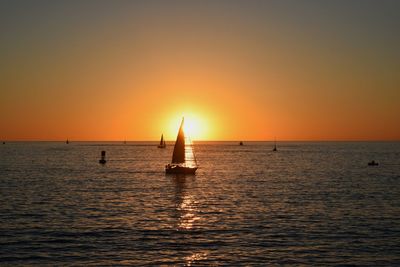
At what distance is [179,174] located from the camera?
Answer: 98500 mm

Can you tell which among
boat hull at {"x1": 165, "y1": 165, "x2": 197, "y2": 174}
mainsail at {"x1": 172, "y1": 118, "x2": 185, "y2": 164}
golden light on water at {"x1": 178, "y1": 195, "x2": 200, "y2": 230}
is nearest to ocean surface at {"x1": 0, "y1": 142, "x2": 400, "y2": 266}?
golden light on water at {"x1": 178, "y1": 195, "x2": 200, "y2": 230}

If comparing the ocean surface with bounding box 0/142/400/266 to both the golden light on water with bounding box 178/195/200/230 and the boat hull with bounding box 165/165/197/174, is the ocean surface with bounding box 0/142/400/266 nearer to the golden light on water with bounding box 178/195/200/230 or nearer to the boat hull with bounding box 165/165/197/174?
the golden light on water with bounding box 178/195/200/230

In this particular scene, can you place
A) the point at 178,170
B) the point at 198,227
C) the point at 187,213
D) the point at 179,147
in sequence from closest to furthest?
the point at 198,227, the point at 187,213, the point at 179,147, the point at 178,170

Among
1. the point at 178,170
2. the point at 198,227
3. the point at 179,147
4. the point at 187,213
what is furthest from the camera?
the point at 178,170

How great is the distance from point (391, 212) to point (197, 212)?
19.1 meters

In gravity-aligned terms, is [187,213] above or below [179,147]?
below

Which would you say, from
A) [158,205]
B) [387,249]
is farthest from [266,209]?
[387,249]

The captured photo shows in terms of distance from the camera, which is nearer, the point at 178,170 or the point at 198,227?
the point at 198,227

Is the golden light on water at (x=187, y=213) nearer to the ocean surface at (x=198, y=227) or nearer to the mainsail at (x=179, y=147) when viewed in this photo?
the ocean surface at (x=198, y=227)

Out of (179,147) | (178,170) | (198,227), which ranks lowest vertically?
(198,227)

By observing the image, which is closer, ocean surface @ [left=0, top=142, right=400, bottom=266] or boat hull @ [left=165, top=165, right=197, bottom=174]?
ocean surface @ [left=0, top=142, right=400, bottom=266]

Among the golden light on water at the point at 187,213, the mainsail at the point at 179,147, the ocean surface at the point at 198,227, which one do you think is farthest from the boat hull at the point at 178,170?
the golden light on water at the point at 187,213

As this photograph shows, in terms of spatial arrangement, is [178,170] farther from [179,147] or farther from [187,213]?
[187,213]

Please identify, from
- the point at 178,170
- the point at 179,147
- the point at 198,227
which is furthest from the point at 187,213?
the point at 178,170
